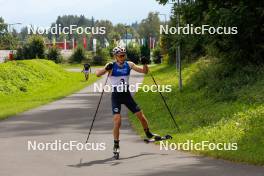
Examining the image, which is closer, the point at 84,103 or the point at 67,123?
the point at 67,123

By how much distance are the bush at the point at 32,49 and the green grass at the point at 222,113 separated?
70.3 metres

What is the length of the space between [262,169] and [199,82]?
54.9 ft

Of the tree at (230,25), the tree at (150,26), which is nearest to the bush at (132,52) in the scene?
the tree at (230,25)

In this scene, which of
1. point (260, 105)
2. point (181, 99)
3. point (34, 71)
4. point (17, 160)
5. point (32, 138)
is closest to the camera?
point (17, 160)

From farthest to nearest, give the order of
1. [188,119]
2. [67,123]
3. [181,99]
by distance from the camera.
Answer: [181,99] < [67,123] < [188,119]

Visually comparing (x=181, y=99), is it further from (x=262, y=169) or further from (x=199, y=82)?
(x=262, y=169)

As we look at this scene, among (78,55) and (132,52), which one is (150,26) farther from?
(132,52)

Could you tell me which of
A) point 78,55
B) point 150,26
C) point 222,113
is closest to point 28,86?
point 222,113

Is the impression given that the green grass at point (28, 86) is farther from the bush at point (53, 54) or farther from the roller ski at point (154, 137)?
the bush at point (53, 54)

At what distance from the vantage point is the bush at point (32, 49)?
95.4 m

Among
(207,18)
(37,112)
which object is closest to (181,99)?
(207,18)

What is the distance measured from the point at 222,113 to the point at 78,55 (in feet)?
300

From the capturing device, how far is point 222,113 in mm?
16375

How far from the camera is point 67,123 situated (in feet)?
Result: 61.3
